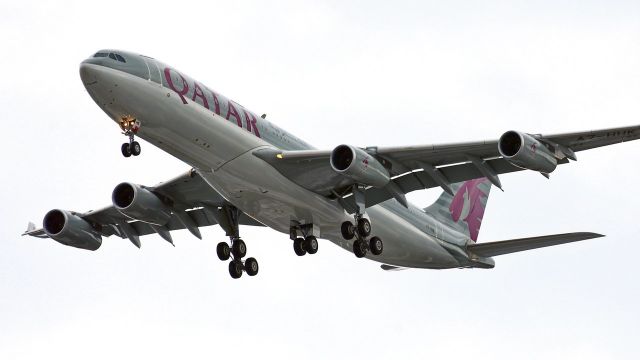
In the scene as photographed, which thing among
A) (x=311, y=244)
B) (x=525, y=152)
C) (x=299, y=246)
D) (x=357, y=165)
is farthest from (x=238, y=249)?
(x=525, y=152)

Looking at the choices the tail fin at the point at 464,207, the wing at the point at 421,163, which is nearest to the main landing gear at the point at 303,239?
the wing at the point at 421,163

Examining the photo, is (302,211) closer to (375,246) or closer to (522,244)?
(375,246)


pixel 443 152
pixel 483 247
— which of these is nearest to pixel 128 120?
pixel 443 152

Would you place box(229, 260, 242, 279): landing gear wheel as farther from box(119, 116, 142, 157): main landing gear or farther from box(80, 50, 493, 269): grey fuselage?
box(119, 116, 142, 157): main landing gear

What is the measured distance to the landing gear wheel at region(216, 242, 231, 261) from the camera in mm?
45312

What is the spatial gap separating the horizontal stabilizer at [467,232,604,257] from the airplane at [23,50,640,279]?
56 millimetres

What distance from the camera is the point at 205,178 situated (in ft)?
133

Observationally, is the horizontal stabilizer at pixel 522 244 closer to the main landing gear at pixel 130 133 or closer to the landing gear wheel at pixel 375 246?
the landing gear wheel at pixel 375 246

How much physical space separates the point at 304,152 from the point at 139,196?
716 cm

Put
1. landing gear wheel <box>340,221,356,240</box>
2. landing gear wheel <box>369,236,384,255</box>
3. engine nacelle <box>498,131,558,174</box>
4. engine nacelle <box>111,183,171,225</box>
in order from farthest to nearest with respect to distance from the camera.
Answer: engine nacelle <box>111,183,171,225</box> → landing gear wheel <box>369,236,384,255</box> → landing gear wheel <box>340,221,356,240</box> → engine nacelle <box>498,131,558,174</box>

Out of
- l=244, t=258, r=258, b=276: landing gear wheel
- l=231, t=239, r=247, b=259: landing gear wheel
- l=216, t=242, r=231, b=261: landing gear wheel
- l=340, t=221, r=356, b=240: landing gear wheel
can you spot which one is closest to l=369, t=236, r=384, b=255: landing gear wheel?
l=340, t=221, r=356, b=240: landing gear wheel

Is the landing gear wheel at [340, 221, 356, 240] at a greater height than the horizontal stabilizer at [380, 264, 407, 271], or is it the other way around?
the horizontal stabilizer at [380, 264, 407, 271]

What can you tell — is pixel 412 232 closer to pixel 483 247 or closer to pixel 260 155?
pixel 483 247

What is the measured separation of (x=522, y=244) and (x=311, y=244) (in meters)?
8.41
